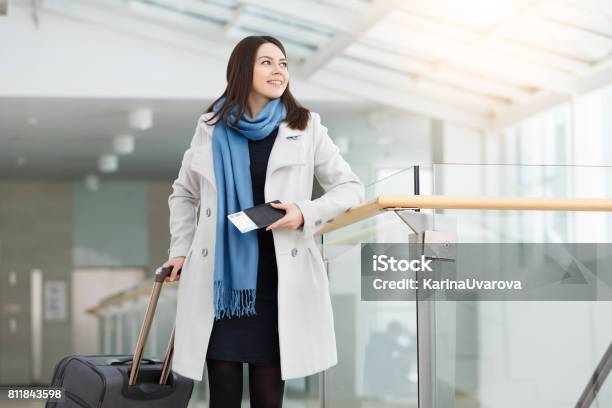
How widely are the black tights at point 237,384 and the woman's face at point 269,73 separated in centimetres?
64

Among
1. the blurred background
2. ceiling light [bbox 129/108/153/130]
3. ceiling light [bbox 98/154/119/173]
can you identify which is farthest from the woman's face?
ceiling light [bbox 98/154/119/173]

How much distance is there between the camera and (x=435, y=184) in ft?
8.05

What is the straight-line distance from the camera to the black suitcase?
2.41 metres

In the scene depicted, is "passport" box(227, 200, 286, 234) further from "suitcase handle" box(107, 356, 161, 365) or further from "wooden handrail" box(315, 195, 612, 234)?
"suitcase handle" box(107, 356, 161, 365)

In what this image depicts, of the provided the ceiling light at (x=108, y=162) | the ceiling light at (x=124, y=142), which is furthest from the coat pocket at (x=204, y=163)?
the ceiling light at (x=108, y=162)

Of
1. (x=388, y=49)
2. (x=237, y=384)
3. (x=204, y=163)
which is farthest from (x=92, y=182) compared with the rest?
(x=237, y=384)

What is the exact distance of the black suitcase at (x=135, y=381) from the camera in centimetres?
241

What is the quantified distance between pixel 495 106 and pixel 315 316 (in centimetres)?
723

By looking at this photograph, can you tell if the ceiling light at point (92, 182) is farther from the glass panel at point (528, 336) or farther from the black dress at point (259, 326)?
the black dress at point (259, 326)

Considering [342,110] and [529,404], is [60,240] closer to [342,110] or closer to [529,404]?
[342,110]

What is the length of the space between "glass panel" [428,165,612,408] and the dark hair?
17.1 inches

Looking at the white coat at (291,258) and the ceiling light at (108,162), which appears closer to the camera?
the white coat at (291,258)

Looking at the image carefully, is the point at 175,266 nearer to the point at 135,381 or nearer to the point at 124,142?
the point at 135,381

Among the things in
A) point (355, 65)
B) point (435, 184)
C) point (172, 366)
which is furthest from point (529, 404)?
point (355, 65)
